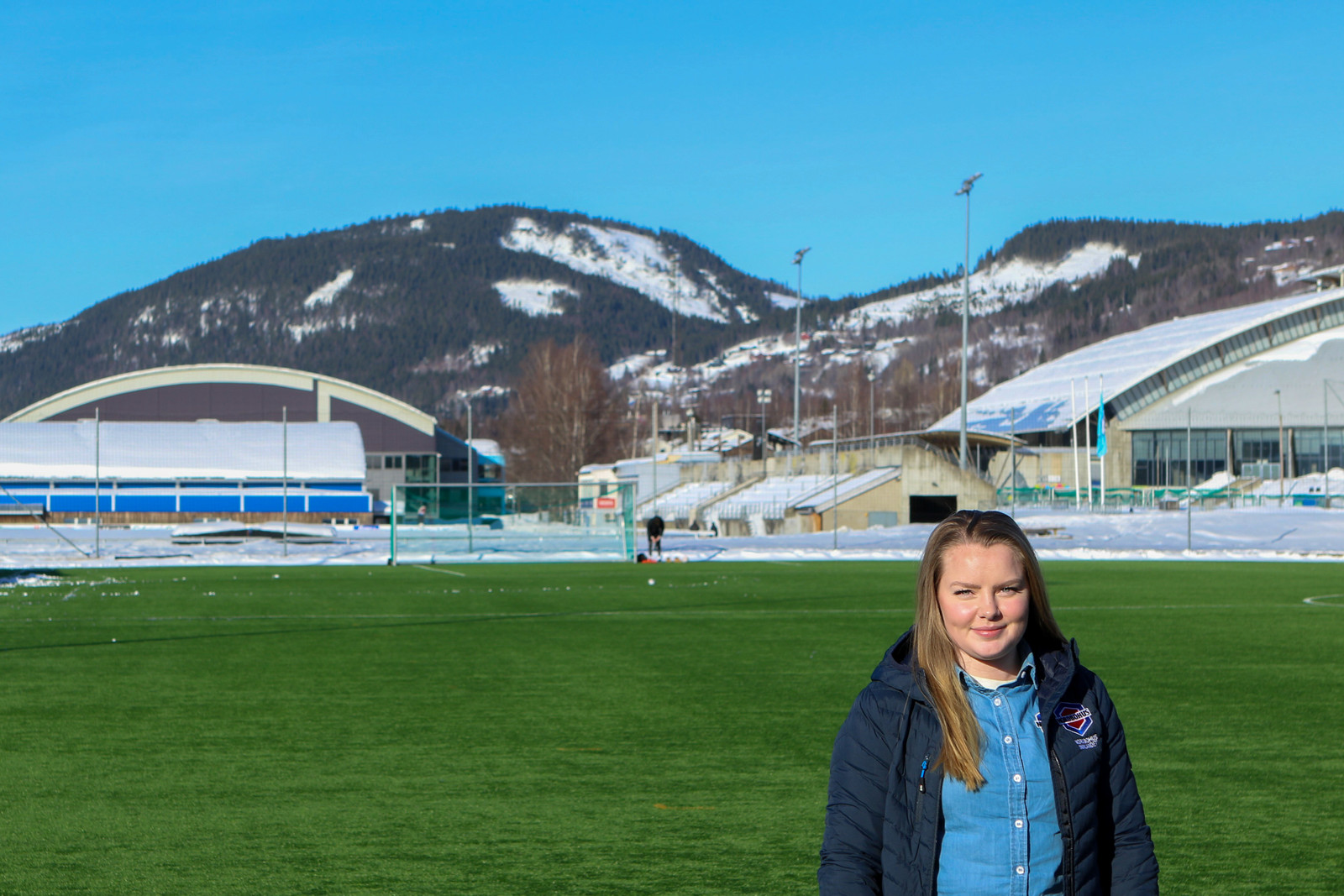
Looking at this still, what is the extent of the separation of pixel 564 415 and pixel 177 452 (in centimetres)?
2989

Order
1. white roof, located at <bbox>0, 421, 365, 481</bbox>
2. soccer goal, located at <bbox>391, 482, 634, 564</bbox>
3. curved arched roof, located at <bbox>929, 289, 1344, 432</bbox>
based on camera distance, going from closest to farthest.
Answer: soccer goal, located at <bbox>391, 482, 634, 564</bbox>
white roof, located at <bbox>0, 421, 365, 481</bbox>
curved arched roof, located at <bbox>929, 289, 1344, 432</bbox>

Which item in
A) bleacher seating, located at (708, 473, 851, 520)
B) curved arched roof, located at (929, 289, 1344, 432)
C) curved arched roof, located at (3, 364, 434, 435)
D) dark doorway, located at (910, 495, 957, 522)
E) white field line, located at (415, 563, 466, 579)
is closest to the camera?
white field line, located at (415, 563, 466, 579)

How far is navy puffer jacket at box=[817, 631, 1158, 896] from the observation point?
2979 millimetres

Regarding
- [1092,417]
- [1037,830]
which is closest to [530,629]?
[1037,830]

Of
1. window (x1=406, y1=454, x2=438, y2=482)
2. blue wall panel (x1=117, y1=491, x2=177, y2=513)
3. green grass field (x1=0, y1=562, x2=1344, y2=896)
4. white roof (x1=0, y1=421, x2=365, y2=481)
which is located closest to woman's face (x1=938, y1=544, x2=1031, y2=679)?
green grass field (x1=0, y1=562, x2=1344, y2=896)

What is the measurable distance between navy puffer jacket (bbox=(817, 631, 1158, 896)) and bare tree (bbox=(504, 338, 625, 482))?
285 ft

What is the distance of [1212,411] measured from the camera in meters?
82.3

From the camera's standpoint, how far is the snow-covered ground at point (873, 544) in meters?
37.3

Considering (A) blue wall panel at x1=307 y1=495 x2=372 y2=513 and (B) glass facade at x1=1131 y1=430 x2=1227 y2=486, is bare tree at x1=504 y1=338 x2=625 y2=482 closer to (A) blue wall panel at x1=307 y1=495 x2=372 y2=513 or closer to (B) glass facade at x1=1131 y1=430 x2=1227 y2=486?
(A) blue wall panel at x1=307 y1=495 x2=372 y2=513

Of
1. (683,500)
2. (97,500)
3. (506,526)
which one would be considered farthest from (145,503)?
(506,526)

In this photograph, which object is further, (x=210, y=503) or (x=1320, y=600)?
(x=210, y=503)

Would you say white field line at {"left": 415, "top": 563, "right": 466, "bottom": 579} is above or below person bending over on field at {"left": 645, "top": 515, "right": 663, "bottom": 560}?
below

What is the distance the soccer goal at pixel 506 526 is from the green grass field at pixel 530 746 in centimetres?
→ 1778

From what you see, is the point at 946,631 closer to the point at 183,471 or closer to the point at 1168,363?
the point at 183,471
